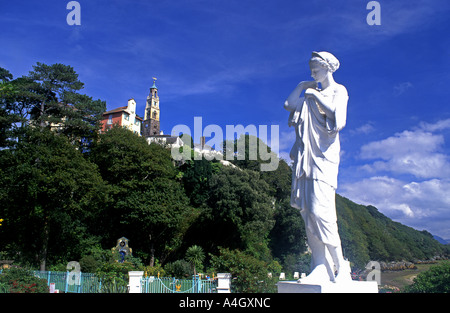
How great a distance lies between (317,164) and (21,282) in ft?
33.9

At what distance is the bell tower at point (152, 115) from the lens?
7388 centimetres

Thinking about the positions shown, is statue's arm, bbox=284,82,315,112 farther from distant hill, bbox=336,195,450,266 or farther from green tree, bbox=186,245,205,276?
distant hill, bbox=336,195,450,266

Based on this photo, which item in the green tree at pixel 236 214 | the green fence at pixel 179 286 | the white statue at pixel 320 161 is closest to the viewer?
the white statue at pixel 320 161

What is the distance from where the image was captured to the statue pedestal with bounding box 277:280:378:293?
15.4ft

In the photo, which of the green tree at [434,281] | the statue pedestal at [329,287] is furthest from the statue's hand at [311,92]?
the green tree at [434,281]

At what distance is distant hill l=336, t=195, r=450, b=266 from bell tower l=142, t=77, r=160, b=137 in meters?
52.1

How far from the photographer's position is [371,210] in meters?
32.5

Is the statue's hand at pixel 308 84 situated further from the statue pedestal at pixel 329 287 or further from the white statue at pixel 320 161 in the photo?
the statue pedestal at pixel 329 287

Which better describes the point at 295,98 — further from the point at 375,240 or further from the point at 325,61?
the point at 375,240

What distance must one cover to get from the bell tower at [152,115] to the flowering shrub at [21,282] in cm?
6213

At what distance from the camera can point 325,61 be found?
17.8 ft

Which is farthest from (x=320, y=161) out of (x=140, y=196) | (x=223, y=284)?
(x=140, y=196)

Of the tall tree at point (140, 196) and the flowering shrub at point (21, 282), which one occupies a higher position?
the tall tree at point (140, 196)
